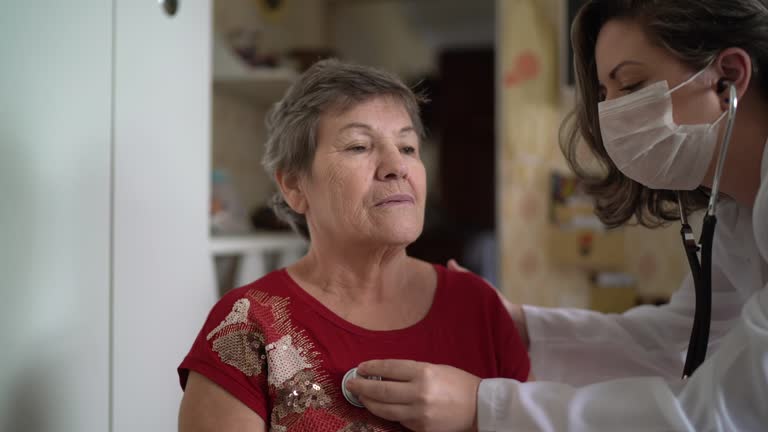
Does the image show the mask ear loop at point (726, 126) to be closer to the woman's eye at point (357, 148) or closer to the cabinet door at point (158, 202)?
the woman's eye at point (357, 148)

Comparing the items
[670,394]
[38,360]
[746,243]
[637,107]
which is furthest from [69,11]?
[746,243]

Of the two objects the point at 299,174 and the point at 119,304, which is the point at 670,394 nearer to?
the point at 299,174

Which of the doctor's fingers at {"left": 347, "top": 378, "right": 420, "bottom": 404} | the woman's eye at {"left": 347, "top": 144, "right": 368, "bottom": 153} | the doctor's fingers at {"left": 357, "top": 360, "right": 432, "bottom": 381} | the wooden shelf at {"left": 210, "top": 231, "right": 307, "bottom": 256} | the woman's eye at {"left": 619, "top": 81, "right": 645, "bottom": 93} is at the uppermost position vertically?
the woman's eye at {"left": 619, "top": 81, "right": 645, "bottom": 93}

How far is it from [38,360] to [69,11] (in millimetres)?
610

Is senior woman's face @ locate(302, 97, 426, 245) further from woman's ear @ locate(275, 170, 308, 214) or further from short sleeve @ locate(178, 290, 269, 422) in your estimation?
short sleeve @ locate(178, 290, 269, 422)

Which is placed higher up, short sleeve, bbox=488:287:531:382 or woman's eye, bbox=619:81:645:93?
woman's eye, bbox=619:81:645:93

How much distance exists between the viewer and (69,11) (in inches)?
38.7

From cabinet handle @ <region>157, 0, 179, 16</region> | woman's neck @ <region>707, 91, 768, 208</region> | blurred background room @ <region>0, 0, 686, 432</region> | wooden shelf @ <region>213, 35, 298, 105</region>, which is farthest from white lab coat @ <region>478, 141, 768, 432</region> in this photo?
wooden shelf @ <region>213, 35, 298, 105</region>

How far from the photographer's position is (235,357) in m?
0.90

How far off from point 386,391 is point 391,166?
385 millimetres

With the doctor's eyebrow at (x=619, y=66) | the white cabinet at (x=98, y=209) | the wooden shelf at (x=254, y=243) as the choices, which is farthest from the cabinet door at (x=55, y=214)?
the doctor's eyebrow at (x=619, y=66)

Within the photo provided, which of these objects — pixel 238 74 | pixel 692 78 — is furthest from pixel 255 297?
pixel 238 74

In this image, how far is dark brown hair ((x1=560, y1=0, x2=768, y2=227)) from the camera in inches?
35.6

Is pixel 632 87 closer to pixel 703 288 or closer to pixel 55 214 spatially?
pixel 703 288
